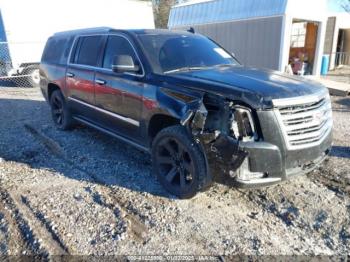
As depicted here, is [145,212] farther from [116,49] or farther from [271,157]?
[116,49]

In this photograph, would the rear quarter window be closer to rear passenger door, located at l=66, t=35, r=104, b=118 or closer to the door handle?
rear passenger door, located at l=66, t=35, r=104, b=118

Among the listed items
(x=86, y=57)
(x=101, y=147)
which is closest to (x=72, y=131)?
(x=101, y=147)

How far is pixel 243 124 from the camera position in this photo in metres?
3.25

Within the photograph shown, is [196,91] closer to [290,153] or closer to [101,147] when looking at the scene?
[290,153]

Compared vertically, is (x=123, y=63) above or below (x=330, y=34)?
below

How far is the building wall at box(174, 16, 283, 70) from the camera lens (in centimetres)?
1255

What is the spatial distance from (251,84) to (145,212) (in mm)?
1814

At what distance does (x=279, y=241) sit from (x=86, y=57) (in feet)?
13.7

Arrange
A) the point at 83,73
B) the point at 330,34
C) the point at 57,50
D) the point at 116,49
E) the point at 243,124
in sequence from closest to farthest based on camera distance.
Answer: the point at 243,124 → the point at 116,49 → the point at 83,73 → the point at 57,50 → the point at 330,34

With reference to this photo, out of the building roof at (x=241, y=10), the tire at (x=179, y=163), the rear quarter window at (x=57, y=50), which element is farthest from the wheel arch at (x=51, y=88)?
the building roof at (x=241, y=10)

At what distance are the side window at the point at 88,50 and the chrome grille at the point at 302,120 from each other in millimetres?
3176

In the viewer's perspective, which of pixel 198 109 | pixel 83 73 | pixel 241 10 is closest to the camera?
pixel 198 109

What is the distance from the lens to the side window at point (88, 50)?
5332 millimetres

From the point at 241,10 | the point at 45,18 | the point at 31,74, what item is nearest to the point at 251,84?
the point at 241,10
